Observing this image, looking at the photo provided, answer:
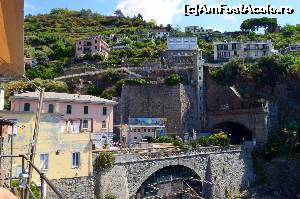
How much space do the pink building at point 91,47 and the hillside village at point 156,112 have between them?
0.74m

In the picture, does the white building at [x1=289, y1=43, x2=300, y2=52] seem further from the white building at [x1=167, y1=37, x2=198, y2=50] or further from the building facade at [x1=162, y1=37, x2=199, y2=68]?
the white building at [x1=167, y1=37, x2=198, y2=50]

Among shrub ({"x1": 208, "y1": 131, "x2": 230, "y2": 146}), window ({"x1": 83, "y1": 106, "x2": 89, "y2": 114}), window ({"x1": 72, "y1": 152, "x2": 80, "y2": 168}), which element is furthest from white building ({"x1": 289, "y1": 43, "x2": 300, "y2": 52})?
window ({"x1": 72, "y1": 152, "x2": 80, "y2": 168})

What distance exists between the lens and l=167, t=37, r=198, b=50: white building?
7581 centimetres

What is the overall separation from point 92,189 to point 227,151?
17.0 metres

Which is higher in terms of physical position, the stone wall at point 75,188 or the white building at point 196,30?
the white building at point 196,30

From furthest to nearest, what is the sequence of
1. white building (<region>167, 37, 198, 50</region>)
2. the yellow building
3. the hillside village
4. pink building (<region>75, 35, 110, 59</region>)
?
pink building (<region>75, 35, 110, 59</region>) → white building (<region>167, 37, 198, 50</region>) → the hillside village → the yellow building

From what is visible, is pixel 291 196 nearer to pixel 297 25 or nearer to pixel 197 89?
pixel 197 89

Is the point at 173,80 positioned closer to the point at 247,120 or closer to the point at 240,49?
the point at 247,120

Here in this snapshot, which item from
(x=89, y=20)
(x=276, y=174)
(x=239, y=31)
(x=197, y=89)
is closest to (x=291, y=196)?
(x=276, y=174)

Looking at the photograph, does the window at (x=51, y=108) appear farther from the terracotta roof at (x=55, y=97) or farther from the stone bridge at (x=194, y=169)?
the stone bridge at (x=194, y=169)

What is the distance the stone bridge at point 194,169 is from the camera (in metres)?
30.4

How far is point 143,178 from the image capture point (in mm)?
32781

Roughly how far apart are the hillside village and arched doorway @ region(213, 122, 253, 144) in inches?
5.5

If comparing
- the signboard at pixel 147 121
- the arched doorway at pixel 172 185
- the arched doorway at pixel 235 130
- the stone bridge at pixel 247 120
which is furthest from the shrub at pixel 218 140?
the arched doorway at pixel 235 130
